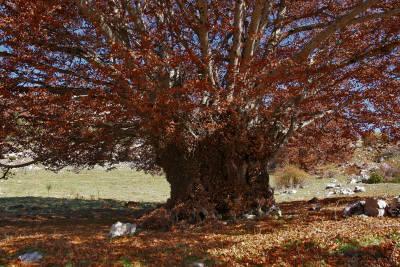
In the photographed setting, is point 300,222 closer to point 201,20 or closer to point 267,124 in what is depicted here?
point 267,124

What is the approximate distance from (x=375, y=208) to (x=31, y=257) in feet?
21.8

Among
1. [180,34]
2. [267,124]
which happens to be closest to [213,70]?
[180,34]

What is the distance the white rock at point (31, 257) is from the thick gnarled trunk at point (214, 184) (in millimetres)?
3879

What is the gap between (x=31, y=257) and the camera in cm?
602

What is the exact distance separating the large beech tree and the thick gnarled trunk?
3 centimetres

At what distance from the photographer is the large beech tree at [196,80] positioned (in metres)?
8.22

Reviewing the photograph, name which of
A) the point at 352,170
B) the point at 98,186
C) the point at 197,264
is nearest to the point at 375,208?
the point at 197,264

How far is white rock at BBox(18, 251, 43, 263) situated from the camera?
591cm

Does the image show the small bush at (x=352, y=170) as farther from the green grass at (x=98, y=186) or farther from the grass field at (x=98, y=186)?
the grass field at (x=98, y=186)

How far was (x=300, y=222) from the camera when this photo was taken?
837cm

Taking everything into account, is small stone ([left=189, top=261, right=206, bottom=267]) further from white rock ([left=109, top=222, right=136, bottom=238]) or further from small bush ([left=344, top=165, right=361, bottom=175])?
small bush ([left=344, top=165, right=361, bottom=175])

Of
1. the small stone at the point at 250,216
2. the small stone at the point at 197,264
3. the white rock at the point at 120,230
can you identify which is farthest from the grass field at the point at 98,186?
the small stone at the point at 197,264

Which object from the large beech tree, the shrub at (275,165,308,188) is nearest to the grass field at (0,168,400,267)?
the large beech tree

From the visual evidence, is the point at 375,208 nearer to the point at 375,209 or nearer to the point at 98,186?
the point at 375,209
